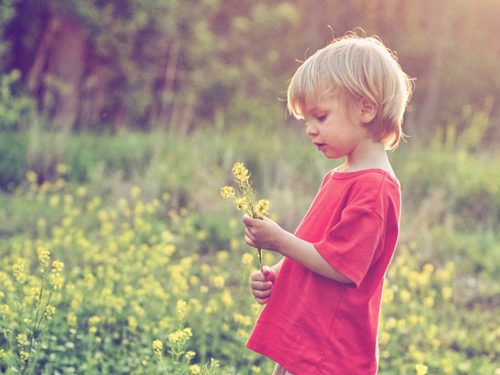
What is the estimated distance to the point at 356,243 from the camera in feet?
6.15

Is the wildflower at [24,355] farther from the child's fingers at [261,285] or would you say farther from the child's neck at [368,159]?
the child's neck at [368,159]

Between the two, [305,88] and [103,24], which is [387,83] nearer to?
[305,88]

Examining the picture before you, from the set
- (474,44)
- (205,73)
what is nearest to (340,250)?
(205,73)

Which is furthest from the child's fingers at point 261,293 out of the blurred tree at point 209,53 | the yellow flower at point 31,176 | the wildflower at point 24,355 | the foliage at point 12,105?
the blurred tree at point 209,53

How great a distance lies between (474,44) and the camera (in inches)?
685

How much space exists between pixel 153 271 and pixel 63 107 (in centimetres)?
773

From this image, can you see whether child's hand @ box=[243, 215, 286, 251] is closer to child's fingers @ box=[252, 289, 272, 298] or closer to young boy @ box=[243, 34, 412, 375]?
young boy @ box=[243, 34, 412, 375]

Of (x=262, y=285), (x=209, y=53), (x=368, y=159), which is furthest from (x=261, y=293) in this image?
(x=209, y=53)

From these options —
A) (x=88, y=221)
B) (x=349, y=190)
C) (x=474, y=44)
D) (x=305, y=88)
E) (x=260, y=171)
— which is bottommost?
(x=88, y=221)

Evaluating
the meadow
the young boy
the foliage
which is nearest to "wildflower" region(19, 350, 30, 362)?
the meadow

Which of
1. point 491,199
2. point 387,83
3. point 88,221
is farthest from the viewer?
point 491,199

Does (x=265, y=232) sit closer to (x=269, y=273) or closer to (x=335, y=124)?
(x=269, y=273)

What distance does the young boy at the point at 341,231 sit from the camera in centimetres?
190

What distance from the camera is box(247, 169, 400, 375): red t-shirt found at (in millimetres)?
1884
